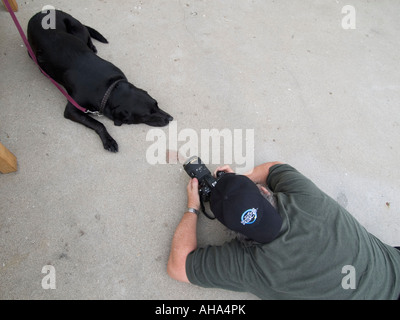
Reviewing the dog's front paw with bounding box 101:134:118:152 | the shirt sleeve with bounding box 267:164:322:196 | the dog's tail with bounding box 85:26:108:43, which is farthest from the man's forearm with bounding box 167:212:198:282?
the dog's tail with bounding box 85:26:108:43

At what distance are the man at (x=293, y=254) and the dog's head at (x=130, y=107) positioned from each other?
28.6 inches

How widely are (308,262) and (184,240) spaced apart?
0.58 m

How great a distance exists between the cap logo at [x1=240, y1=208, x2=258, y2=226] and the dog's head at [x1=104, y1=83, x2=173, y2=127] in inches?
35.6

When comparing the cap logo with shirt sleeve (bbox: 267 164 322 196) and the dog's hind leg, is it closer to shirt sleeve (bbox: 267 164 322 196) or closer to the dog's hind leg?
shirt sleeve (bbox: 267 164 322 196)

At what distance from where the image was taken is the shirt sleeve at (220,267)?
1.14 meters

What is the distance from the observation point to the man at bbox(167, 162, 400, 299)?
3.57 feet

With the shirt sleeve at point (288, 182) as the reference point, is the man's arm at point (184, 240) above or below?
below

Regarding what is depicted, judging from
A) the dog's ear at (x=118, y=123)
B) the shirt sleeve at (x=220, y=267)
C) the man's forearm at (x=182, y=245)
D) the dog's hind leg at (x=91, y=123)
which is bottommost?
the man's forearm at (x=182, y=245)

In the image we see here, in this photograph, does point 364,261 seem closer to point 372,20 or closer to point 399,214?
point 399,214

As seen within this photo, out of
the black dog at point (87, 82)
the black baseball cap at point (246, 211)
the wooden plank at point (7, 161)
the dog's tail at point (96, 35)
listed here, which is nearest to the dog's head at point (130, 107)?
the black dog at point (87, 82)

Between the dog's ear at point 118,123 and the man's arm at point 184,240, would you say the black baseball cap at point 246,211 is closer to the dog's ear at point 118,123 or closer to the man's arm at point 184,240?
the man's arm at point 184,240

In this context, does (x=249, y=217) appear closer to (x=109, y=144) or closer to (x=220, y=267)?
(x=220, y=267)

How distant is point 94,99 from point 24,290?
104 centimetres

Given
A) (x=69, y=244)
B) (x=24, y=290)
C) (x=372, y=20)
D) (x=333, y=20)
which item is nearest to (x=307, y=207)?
(x=69, y=244)
